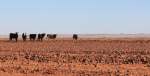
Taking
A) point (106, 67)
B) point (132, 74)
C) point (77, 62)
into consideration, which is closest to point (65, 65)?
point (77, 62)

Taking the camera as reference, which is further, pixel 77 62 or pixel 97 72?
pixel 77 62

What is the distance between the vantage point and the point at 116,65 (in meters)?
12.6

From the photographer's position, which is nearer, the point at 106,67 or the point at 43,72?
the point at 43,72

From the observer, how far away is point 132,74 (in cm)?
1039

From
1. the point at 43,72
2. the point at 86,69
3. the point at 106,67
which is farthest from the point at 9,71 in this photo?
the point at 106,67

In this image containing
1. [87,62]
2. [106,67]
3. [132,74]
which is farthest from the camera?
[87,62]

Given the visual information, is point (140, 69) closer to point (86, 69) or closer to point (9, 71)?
point (86, 69)

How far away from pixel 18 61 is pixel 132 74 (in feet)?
24.1

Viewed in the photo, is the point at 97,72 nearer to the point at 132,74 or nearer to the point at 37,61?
the point at 132,74

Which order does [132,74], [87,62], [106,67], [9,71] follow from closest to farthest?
[132,74]
[9,71]
[106,67]
[87,62]

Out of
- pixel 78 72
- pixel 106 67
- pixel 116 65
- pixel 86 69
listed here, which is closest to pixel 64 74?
pixel 78 72

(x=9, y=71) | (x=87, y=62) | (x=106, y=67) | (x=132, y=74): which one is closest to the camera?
(x=132, y=74)

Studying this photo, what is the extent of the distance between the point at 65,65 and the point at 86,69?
146cm

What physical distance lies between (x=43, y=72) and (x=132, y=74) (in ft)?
13.8
